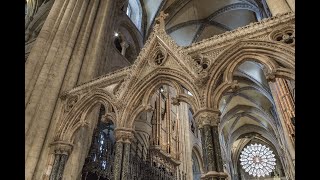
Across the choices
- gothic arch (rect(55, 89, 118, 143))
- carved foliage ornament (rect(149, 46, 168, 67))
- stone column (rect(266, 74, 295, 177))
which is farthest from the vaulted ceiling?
carved foliage ornament (rect(149, 46, 168, 67))

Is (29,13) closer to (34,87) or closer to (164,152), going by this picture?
(34,87)

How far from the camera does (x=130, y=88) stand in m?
8.02

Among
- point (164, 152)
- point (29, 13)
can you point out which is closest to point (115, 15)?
point (29, 13)

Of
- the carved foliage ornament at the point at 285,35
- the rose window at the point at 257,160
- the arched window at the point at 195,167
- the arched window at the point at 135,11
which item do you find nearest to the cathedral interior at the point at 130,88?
the carved foliage ornament at the point at 285,35

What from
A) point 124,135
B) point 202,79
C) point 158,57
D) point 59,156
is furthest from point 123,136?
point 202,79

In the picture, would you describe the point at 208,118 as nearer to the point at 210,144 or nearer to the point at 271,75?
the point at 210,144

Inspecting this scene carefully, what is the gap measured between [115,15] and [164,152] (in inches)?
299

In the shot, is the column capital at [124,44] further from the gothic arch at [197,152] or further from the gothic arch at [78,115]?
the gothic arch at [197,152]

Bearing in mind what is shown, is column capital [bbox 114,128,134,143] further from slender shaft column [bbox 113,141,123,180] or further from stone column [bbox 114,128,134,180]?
slender shaft column [bbox 113,141,123,180]

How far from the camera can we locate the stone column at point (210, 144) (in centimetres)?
576

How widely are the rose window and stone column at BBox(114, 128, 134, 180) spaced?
24581 millimetres

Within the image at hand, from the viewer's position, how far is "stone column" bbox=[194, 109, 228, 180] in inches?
227

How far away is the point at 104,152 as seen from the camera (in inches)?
395

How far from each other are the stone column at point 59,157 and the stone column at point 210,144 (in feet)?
14.2
